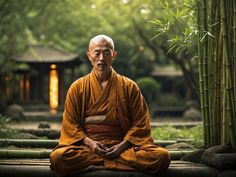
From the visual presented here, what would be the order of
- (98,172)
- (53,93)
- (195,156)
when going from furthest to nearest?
1. (53,93)
2. (195,156)
3. (98,172)

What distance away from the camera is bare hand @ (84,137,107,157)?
443 centimetres

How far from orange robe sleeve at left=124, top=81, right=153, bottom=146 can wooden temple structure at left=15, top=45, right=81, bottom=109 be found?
17.9 m

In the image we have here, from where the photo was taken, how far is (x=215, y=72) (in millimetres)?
5207

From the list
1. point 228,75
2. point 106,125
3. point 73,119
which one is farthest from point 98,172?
point 228,75

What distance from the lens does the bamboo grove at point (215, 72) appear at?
478 centimetres

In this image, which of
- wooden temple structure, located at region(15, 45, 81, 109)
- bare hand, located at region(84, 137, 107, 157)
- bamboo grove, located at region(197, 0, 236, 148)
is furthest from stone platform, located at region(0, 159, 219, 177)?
wooden temple structure, located at region(15, 45, 81, 109)

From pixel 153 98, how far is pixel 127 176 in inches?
898

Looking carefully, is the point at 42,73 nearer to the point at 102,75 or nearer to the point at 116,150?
the point at 102,75

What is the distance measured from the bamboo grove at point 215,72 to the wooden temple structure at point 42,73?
1762 centimetres

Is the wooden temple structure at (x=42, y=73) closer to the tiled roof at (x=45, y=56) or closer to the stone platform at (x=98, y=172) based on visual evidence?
the tiled roof at (x=45, y=56)

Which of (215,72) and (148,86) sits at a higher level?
(215,72)

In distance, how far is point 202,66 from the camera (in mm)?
5141

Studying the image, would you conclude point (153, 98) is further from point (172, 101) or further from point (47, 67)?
point (47, 67)

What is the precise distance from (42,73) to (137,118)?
1986 centimetres
